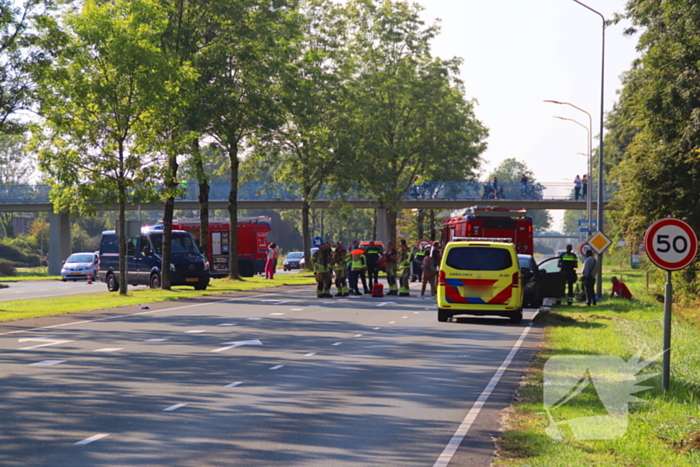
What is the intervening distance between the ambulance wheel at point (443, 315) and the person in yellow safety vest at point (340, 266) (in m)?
9.49

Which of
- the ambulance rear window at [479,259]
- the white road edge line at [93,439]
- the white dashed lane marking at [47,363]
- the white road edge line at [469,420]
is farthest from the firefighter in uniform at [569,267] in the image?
the white road edge line at [93,439]

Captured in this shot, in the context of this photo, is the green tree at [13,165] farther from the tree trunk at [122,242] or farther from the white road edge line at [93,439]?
the white road edge line at [93,439]

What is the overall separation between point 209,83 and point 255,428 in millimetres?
28016

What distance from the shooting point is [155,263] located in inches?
1442

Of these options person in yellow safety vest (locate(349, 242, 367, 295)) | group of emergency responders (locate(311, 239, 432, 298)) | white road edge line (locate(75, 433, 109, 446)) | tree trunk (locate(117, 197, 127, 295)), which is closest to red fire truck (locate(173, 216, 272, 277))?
group of emergency responders (locate(311, 239, 432, 298))

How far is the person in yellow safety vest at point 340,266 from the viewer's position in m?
31.7

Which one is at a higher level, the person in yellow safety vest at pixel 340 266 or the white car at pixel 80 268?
the person in yellow safety vest at pixel 340 266

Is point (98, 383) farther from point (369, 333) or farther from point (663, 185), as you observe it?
point (663, 185)

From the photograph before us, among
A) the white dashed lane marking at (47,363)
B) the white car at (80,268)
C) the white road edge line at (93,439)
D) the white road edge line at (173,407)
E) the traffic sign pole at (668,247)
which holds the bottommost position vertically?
the white car at (80,268)

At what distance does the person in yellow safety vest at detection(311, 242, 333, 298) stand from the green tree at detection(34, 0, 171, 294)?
18.4 ft

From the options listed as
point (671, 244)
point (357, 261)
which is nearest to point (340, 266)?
point (357, 261)

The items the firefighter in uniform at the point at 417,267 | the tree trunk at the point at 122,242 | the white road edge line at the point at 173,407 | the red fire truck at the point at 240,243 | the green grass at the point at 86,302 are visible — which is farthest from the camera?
the red fire truck at the point at 240,243

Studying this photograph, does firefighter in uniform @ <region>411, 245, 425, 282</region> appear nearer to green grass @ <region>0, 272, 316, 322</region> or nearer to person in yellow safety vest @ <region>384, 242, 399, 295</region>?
green grass @ <region>0, 272, 316, 322</region>

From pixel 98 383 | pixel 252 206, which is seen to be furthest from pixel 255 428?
pixel 252 206
